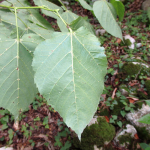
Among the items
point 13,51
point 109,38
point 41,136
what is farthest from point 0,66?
point 109,38

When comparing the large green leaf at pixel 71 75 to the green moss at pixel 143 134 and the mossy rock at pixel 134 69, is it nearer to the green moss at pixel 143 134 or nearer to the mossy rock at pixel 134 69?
the green moss at pixel 143 134

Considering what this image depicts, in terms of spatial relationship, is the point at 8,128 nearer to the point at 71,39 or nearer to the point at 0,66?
the point at 0,66

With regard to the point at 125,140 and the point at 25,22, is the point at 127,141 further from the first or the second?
the point at 25,22

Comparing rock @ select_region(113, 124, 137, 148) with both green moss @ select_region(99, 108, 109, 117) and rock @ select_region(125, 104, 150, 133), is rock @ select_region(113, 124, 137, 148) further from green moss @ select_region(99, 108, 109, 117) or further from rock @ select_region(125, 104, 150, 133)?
green moss @ select_region(99, 108, 109, 117)

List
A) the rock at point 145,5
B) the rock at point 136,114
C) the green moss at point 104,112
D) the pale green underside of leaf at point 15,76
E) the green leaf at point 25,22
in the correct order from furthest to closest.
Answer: the rock at point 145,5 → the green moss at point 104,112 → the rock at point 136,114 → the green leaf at point 25,22 → the pale green underside of leaf at point 15,76

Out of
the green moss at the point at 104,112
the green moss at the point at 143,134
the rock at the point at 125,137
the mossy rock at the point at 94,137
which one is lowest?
the green moss at the point at 143,134

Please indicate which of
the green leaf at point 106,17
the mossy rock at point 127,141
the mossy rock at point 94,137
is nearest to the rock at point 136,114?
the mossy rock at point 127,141
